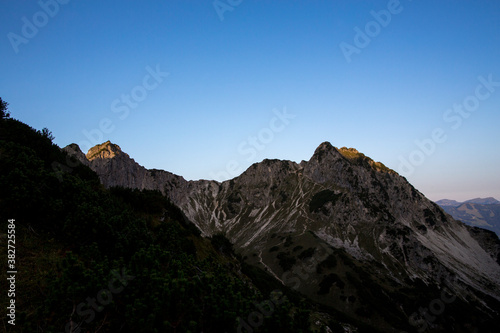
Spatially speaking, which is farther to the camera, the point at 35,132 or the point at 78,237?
the point at 35,132

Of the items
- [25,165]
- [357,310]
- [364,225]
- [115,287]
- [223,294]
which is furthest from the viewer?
[364,225]

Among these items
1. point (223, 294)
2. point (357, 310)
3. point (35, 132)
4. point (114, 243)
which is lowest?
point (357, 310)

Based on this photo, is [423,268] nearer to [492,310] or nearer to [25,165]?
[492,310]

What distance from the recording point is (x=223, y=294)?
622 inches

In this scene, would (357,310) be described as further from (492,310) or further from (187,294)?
(187,294)

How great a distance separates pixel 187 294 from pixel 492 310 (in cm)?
20067

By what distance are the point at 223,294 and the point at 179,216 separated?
136ft

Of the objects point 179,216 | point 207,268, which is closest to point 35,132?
point 179,216

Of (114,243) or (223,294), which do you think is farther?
(114,243)

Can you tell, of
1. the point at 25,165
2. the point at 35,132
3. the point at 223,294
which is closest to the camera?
the point at 223,294

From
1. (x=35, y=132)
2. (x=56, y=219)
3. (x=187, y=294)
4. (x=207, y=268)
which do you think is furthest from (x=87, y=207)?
(x=35, y=132)

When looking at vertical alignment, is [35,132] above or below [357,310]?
above

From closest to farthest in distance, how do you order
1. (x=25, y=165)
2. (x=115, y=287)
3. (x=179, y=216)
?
(x=115, y=287)
(x=25, y=165)
(x=179, y=216)

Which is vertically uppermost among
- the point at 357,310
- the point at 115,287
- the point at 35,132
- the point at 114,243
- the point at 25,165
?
the point at 35,132
